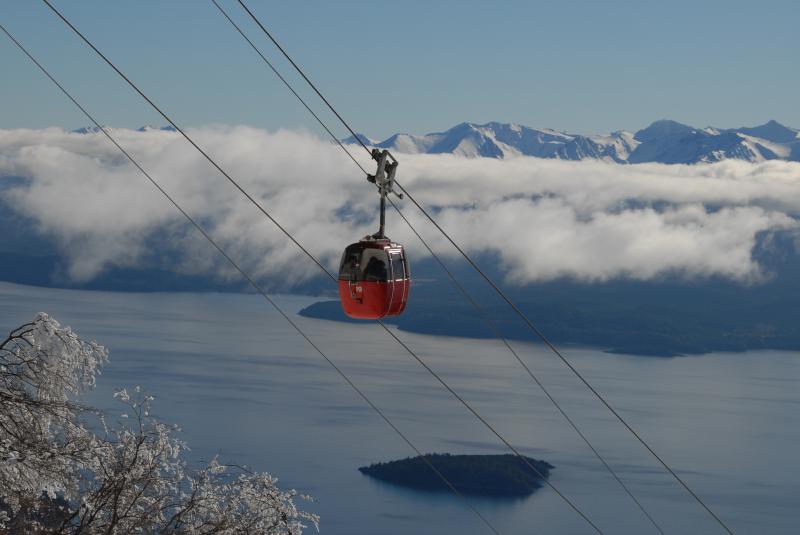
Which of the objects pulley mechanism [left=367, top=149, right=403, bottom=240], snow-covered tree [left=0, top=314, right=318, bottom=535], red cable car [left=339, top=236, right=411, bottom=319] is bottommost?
snow-covered tree [left=0, top=314, right=318, bottom=535]

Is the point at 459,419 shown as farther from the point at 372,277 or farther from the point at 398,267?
the point at 372,277

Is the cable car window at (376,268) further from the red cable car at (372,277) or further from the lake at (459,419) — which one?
the lake at (459,419)

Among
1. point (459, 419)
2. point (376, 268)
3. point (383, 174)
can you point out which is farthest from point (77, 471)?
point (459, 419)

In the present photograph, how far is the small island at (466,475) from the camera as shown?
76125mm

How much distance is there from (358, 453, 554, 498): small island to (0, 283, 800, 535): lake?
1.51 m

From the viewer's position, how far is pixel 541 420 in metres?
108

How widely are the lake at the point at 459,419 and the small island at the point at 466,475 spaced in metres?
1.51

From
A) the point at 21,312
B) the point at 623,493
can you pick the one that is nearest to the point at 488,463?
the point at 623,493

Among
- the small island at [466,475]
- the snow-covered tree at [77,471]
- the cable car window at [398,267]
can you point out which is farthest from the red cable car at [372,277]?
the small island at [466,475]

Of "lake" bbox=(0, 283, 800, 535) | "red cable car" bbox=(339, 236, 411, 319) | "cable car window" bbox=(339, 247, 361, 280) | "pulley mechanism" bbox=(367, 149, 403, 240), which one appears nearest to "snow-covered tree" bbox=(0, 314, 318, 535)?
"red cable car" bbox=(339, 236, 411, 319)

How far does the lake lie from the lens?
229 feet

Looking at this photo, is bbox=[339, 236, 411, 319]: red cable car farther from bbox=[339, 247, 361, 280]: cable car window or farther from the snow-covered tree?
the snow-covered tree

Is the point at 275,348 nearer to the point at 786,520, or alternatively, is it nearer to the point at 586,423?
the point at 586,423

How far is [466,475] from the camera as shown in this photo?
7831cm
